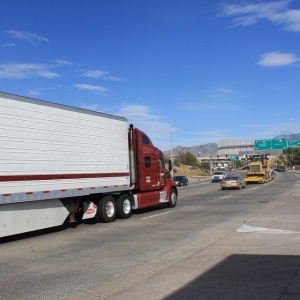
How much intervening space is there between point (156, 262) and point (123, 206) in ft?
27.2

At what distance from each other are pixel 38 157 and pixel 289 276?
7.88 meters

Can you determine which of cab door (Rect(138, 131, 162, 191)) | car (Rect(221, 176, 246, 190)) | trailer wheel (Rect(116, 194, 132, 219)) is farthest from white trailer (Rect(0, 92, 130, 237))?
car (Rect(221, 176, 246, 190))

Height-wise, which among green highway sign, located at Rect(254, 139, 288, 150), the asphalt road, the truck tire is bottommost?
the asphalt road

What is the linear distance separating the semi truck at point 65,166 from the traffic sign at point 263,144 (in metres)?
63.9

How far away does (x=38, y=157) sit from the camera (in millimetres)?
12508

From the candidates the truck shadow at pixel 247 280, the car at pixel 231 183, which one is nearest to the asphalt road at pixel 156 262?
the truck shadow at pixel 247 280

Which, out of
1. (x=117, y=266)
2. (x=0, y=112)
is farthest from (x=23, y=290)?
(x=0, y=112)

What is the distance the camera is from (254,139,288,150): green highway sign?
7825 cm

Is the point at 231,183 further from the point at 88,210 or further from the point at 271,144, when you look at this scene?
the point at 271,144

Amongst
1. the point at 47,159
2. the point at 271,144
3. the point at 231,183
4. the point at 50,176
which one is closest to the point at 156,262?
the point at 50,176

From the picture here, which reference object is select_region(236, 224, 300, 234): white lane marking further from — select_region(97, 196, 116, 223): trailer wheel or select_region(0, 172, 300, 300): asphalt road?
select_region(97, 196, 116, 223): trailer wheel

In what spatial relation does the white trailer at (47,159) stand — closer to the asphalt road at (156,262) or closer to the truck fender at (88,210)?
the truck fender at (88,210)

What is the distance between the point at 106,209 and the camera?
15875mm

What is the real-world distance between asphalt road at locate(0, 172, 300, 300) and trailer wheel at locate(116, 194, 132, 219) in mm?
2066
